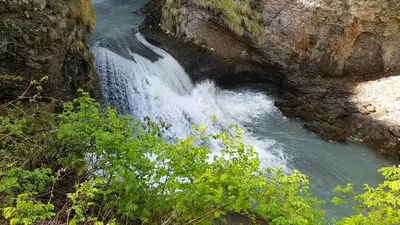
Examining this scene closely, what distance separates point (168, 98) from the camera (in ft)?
31.0

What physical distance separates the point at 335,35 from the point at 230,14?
12.4 ft

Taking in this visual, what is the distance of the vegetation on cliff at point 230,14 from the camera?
10602 mm

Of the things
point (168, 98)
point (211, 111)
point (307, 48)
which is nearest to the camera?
point (168, 98)

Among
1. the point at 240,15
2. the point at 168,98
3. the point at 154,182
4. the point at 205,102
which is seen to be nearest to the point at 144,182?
the point at 154,182

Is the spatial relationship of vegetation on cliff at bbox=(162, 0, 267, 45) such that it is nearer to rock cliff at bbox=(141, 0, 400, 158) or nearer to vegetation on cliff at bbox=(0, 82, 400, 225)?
rock cliff at bbox=(141, 0, 400, 158)

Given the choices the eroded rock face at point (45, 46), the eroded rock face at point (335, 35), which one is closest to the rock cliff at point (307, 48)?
the eroded rock face at point (335, 35)

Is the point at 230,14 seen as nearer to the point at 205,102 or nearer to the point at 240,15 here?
the point at 240,15

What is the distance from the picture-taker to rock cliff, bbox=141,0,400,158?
10398 mm

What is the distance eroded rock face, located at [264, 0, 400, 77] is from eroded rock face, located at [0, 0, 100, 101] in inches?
273

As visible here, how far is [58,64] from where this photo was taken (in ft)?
20.2

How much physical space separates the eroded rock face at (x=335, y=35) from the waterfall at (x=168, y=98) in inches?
87.6

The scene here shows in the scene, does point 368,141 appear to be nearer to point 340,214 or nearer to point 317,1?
point 340,214

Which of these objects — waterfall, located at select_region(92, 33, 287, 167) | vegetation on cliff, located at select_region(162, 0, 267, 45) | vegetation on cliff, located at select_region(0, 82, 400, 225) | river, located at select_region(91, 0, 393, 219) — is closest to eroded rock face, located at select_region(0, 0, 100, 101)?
waterfall, located at select_region(92, 33, 287, 167)

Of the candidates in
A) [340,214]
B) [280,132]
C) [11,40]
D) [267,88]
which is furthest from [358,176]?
[11,40]
